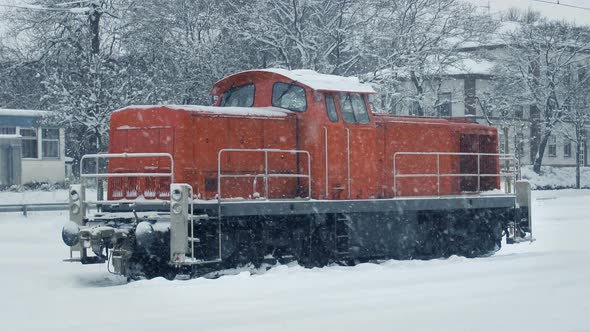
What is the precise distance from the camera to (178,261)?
11.7 m

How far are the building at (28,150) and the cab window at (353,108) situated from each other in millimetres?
28014

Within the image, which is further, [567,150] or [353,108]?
[567,150]

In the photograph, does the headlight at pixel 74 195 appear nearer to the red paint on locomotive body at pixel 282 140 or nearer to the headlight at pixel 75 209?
the headlight at pixel 75 209

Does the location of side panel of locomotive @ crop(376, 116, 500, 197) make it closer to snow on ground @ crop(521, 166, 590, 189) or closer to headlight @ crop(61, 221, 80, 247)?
headlight @ crop(61, 221, 80, 247)

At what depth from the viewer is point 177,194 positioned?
11.8 meters

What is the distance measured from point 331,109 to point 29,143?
1234 inches

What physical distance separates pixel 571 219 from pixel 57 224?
15126mm

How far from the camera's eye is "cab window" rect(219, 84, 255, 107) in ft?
47.8

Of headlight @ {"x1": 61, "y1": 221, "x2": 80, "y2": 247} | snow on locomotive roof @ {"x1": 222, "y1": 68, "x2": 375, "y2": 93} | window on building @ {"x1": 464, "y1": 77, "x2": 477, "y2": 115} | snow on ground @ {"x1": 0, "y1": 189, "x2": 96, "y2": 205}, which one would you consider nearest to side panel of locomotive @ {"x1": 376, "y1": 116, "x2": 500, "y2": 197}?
snow on locomotive roof @ {"x1": 222, "y1": 68, "x2": 375, "y2": 93}

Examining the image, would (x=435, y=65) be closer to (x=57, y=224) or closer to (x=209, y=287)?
(x=57, y=224)

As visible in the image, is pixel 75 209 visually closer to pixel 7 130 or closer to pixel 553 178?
pixel 7 130

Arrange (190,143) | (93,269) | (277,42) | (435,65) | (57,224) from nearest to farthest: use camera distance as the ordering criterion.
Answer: (190,143) → (93,269) → (57,224) → (277,42) → (435,65)

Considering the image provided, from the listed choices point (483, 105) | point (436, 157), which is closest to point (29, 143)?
point (483, 105)

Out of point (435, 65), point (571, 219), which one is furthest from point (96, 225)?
point (435, 65)
